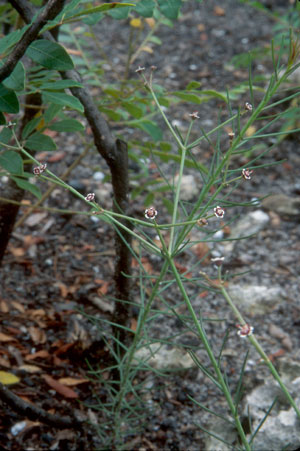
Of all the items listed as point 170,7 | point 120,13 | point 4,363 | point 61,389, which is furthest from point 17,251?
point 170,7

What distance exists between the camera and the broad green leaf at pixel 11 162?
0.95 m

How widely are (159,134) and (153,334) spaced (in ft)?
2.27

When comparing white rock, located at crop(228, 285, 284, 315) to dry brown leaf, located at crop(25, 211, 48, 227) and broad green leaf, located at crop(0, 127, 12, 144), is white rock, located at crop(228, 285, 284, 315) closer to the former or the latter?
dry brown leaf, located at crop(25, 211, 48, 227)

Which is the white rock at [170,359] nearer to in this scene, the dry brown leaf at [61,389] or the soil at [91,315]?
the soil at [91,315]

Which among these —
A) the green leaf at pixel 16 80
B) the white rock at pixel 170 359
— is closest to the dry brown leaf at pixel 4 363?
the white rock at pixel 170 359

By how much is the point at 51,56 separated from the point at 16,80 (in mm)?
77

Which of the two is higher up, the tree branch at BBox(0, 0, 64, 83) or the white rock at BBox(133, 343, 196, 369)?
the tree branch at BBox(0, 0, 64, 83)

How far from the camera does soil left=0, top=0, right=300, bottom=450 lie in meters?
1.37

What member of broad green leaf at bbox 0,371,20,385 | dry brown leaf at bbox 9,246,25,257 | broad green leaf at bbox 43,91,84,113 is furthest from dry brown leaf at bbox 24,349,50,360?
broad green leaf at bbox 43,91,84,113

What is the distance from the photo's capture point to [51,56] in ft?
2.60

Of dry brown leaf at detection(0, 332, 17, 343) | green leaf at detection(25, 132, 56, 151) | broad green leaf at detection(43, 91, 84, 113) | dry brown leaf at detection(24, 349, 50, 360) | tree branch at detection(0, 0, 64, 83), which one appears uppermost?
tree branch at detection(0, 0, 64, 83)

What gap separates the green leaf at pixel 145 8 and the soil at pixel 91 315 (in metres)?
0.25

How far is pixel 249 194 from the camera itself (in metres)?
2.48

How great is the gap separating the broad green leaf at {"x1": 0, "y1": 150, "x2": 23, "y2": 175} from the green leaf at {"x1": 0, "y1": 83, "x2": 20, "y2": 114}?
20 cm
